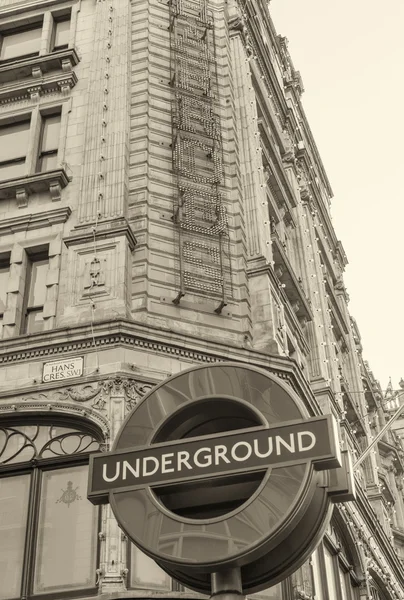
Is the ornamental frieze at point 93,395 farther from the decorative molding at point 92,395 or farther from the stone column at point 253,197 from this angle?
the stone column at point 253,197

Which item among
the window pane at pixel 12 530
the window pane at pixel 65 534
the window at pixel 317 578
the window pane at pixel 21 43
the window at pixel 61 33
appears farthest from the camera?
the window pane at pixel 21 43

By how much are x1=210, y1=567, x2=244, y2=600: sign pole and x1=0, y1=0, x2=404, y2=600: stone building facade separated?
7974 millimetres

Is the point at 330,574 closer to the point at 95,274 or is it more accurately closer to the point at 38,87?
the point at 95,274

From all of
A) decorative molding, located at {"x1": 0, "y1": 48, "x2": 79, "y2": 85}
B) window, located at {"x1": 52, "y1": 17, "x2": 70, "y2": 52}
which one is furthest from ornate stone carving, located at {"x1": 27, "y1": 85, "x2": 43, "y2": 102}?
window, located at {"x1": 52, "y1": 17, "x2": 70, "y2": 52}

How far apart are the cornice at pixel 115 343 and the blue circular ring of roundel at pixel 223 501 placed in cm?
1035

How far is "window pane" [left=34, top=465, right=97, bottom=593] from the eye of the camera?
17000 mm

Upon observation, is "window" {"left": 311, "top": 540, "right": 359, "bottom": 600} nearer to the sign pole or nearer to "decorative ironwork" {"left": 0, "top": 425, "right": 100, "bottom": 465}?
"decorative ironwork" {"left": 0, "top": 425, "right": 100, "bottom": 465}

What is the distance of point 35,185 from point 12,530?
10.5 m

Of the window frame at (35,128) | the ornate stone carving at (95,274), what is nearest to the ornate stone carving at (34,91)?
the window frame at (35,128)

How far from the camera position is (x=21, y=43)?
30062 millimetres

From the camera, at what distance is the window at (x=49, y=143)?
25.7 meters

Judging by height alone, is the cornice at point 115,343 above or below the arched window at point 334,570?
above

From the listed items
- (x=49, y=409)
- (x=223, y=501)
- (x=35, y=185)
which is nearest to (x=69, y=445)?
(x=49, y=409)

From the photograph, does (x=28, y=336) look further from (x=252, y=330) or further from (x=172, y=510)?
(x=172, y=510)
